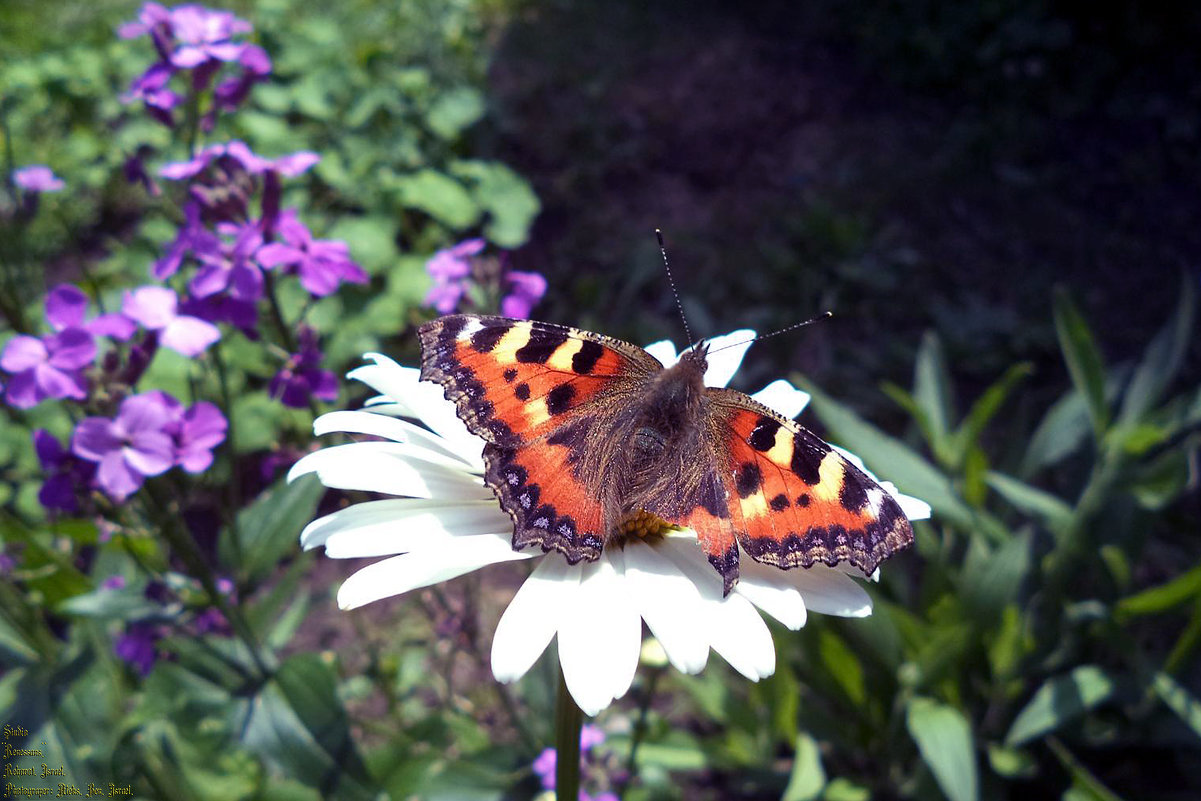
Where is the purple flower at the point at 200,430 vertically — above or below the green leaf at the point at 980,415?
above

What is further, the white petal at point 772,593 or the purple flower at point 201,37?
the purple flower at point 201,37

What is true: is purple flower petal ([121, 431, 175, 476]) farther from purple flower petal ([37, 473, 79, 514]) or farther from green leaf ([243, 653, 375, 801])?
green leaf ([243, 653, 375, 801])

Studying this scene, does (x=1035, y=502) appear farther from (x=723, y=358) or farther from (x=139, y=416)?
(x=139, y=416)

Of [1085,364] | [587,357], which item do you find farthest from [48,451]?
[1085,364]

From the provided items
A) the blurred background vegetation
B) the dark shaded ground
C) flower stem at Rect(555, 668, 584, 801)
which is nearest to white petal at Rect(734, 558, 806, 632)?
flower stem at Rect(555, 668, 584, 801)

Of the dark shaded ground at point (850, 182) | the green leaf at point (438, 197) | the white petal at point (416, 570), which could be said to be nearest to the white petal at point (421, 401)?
the white petal at point (416, 570)

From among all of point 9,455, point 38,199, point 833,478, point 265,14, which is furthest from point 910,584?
point 265,14

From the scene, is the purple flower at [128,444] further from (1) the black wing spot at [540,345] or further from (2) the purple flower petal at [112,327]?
(1) the black wing spot at [540,345]
